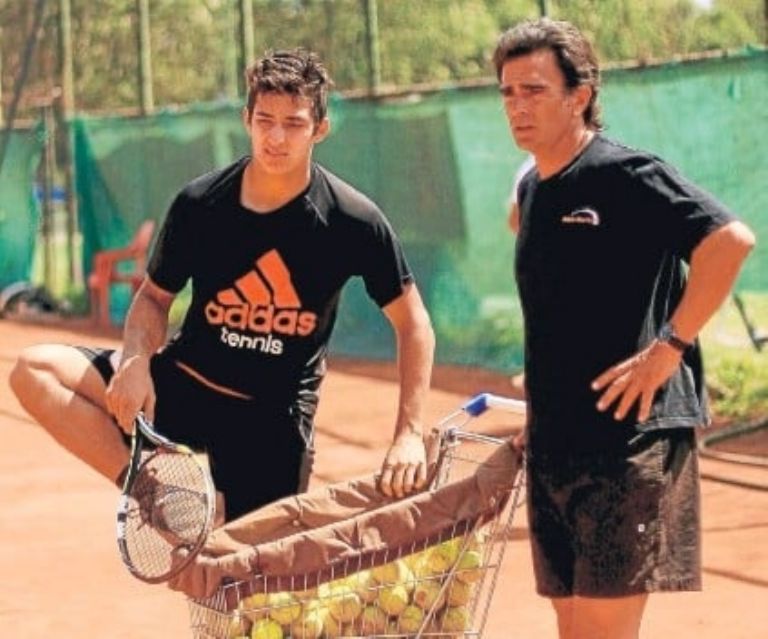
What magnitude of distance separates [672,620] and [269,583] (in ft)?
8.52

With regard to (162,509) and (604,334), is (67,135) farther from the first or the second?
(604,334)

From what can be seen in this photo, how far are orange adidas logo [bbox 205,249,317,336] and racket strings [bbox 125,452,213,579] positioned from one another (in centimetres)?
76

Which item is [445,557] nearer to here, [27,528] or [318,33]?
[27,528]

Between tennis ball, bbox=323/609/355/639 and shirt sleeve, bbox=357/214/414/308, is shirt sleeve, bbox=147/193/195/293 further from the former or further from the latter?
tennis ball, bbox=323/609/355/639

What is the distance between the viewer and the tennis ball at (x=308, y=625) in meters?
4.17

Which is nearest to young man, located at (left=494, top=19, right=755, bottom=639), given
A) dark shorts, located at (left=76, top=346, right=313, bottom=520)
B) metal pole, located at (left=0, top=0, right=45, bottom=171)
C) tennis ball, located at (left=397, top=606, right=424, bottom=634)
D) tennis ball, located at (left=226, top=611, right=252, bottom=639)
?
tennis ball, located at (left=397, top=606, right=424, bottom=634)

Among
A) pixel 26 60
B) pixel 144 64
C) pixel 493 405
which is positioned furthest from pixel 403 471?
pixel 26 60

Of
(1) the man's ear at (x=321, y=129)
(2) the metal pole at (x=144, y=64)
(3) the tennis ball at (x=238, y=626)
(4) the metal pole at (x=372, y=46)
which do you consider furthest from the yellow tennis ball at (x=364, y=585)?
(2) the metal pole at (x=144, y=64)

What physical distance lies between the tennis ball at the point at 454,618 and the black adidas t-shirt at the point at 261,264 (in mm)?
938

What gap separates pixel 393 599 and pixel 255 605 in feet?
0.96

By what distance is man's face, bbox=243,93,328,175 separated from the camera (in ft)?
15.6

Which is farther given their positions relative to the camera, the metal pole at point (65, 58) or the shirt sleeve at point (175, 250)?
the metal pole at point (65, 58)

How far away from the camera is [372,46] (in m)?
15.9

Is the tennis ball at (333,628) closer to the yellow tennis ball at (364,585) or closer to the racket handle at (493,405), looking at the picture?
the yellow tennis ball at (364,585)
